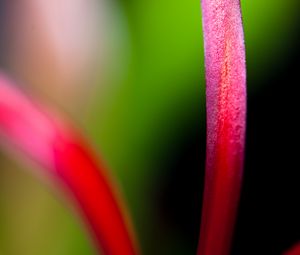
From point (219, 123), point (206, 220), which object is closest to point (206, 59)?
point (219, 123)

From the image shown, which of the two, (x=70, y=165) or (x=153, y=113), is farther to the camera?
(x=153, y=113)
